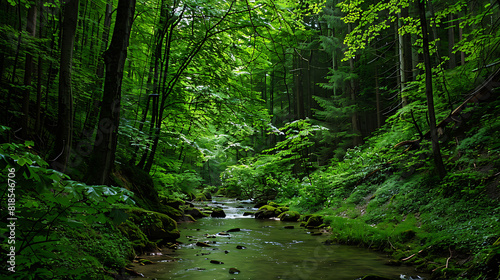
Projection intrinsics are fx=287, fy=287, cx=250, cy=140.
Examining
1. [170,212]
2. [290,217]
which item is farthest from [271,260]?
[290,217]

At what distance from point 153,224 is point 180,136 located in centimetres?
336

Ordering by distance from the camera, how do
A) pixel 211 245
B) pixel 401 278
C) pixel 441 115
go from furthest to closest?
pixel 441 115 → pixel 211 245 → pixel 401 278

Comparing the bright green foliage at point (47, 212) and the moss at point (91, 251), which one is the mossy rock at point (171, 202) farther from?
the bright green foliage at point (47, 212)

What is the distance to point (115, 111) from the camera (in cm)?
392

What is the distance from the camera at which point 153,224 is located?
6.91 meters

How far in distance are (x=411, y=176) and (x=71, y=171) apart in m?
8.82

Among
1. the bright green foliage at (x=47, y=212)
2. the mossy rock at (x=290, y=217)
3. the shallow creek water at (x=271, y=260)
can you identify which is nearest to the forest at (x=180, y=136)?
the bright green foliage at (x=47, y=212)

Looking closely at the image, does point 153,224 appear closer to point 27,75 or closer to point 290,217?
point 27,75

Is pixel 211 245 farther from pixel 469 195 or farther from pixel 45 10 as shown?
pixel 45 10

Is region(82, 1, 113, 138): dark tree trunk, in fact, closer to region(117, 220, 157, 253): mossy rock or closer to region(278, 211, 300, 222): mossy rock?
region(117, 220, 157, 253): mossy rock

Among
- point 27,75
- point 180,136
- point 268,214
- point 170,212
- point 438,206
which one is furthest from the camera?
point 268,214

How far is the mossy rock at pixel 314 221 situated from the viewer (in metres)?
10.1

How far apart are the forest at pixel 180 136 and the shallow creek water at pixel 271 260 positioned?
46 cm

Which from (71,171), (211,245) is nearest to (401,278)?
(211,245)
